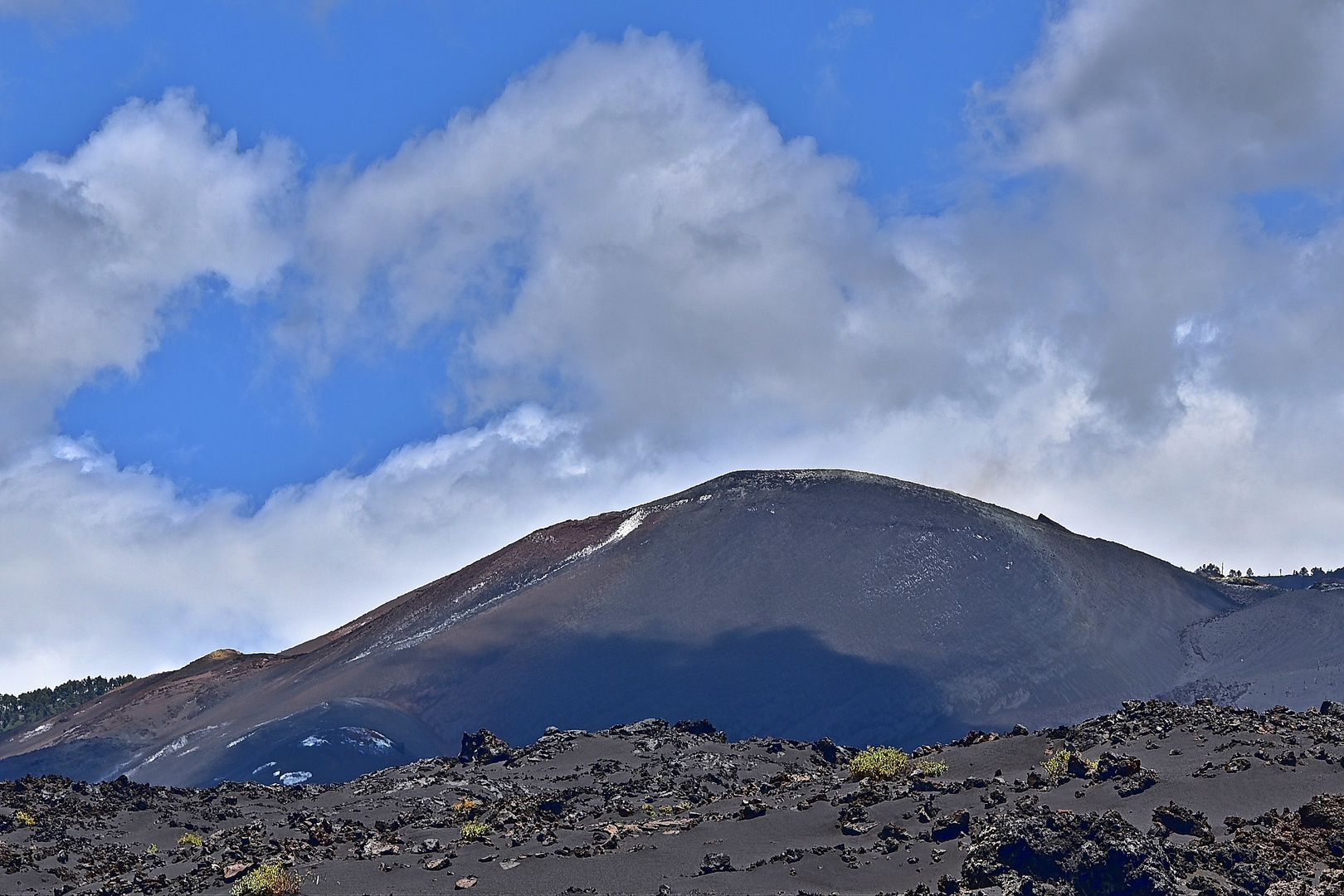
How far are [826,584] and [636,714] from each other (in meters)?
18.7

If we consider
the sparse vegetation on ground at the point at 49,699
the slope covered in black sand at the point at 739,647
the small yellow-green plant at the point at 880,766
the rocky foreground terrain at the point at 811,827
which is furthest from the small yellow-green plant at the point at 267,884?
the sparse vegetation on ground at the point at 49,699

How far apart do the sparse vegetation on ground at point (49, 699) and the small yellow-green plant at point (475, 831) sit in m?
97.7

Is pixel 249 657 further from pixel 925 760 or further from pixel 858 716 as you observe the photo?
pixel 925 760

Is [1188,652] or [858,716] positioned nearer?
[858,716]

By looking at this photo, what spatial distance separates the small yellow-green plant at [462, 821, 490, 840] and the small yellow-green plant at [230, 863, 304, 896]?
11.6 ft

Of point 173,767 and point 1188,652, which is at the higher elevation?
point 173,767

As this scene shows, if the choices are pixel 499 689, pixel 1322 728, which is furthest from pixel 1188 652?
pixel 1322 728

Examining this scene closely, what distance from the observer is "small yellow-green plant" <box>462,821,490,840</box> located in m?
24.3

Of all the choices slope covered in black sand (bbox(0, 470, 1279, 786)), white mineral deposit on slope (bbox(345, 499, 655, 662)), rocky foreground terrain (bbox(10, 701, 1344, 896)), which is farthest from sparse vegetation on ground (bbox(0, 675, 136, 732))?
rocky foreground terrain (bbox(10, 701, 1344, 896))

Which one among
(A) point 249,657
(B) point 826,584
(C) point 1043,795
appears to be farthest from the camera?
(A) point 249,657

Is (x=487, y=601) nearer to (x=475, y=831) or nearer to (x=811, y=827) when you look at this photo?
(x=475, y=831)

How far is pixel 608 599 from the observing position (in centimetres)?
9450

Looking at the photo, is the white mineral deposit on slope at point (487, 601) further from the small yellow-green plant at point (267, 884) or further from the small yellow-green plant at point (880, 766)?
the small yellow-green plant at point (267, 884)

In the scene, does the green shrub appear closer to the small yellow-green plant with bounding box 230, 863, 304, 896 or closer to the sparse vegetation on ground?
Answer: the small yellow-green plant with bounding box 230, 863, 304, 896
